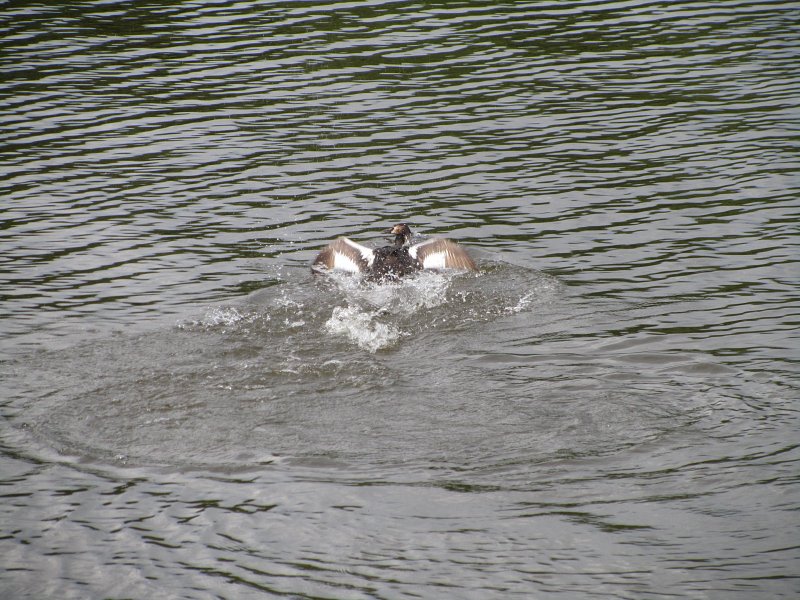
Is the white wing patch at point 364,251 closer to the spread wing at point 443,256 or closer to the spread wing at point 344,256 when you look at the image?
the spread wing at point 344,256

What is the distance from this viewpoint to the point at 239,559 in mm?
6551

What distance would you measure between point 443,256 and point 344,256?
4.04ft

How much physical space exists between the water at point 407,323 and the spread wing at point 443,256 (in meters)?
0.27

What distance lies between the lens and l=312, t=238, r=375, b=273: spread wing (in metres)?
11.7

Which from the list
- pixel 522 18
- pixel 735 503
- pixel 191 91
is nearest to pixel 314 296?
pixel 735 503

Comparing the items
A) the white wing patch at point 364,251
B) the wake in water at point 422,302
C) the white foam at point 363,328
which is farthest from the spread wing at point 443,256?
the white foam at point 363,328

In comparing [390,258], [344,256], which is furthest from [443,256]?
[344,256]

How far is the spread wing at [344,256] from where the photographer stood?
11.7 m

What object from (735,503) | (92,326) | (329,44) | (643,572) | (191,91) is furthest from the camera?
(329,44)

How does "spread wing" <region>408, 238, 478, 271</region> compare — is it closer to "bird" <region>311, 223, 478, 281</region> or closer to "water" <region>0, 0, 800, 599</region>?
"bird" <region>311, 223, 478, 281</region>

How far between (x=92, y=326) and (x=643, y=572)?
6.79 meters

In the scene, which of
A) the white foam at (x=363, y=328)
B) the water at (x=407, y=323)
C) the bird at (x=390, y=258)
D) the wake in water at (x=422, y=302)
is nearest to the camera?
the water at (x=407, y=323)

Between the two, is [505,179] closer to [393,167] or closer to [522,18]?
[393,167]

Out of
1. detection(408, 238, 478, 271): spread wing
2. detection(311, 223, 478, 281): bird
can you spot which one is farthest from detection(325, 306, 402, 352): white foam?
detection(408, 238, 478, 271): spread wing
